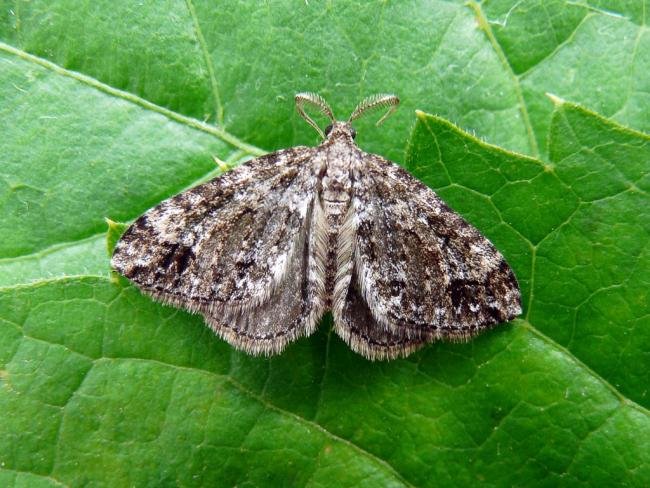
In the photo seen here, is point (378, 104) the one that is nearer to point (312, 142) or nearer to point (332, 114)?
point (332, 114)

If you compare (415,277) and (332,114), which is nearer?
(415,277)

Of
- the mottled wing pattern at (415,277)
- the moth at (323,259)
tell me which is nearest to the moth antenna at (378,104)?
the moth at (323,259)

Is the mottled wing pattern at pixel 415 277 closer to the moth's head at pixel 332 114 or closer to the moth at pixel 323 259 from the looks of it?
the moth at pixel 323 259

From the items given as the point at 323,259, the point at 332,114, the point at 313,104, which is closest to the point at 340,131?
the point at 332,114

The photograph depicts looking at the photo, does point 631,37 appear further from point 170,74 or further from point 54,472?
point 54,472

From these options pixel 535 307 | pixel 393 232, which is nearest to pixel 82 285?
pixel 393 232

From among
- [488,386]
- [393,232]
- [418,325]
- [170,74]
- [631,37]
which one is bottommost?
[488,386]
